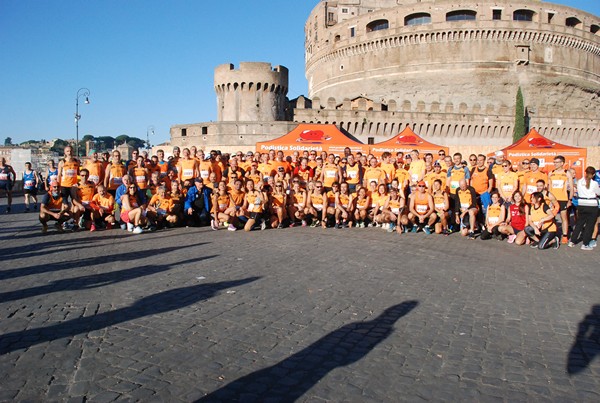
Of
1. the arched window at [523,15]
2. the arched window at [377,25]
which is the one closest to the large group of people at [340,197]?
the arched window at [377,25]

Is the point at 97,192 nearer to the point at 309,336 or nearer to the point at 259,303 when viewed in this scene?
the point at 259,303

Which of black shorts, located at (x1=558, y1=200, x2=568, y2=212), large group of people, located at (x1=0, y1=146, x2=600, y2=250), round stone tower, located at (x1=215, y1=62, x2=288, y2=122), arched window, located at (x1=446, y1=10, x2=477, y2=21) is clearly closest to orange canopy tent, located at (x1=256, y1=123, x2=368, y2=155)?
large group of people, located at (x1=0, y1=146, x2=600, y2=250)

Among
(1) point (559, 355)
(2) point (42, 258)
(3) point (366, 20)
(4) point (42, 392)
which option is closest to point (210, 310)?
(4) point (42, 392)

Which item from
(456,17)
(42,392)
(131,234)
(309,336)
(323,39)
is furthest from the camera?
(323,39)

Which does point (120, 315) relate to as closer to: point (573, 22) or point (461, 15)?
point (461, 15)

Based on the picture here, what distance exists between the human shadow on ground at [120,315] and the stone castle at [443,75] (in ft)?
113

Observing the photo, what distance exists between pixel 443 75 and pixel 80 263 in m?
50.1

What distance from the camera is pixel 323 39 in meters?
58.8

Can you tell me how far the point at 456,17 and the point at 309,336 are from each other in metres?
55.8

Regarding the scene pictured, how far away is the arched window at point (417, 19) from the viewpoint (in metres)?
52.8

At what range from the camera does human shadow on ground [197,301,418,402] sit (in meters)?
3.37

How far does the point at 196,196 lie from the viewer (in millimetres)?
11781

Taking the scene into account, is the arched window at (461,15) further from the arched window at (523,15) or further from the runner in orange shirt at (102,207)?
the runner in orange shirt at (102,207)

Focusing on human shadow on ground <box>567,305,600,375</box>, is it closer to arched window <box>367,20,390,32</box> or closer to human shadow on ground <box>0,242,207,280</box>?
human shadow on ground <box>0,242,207,280</box>
